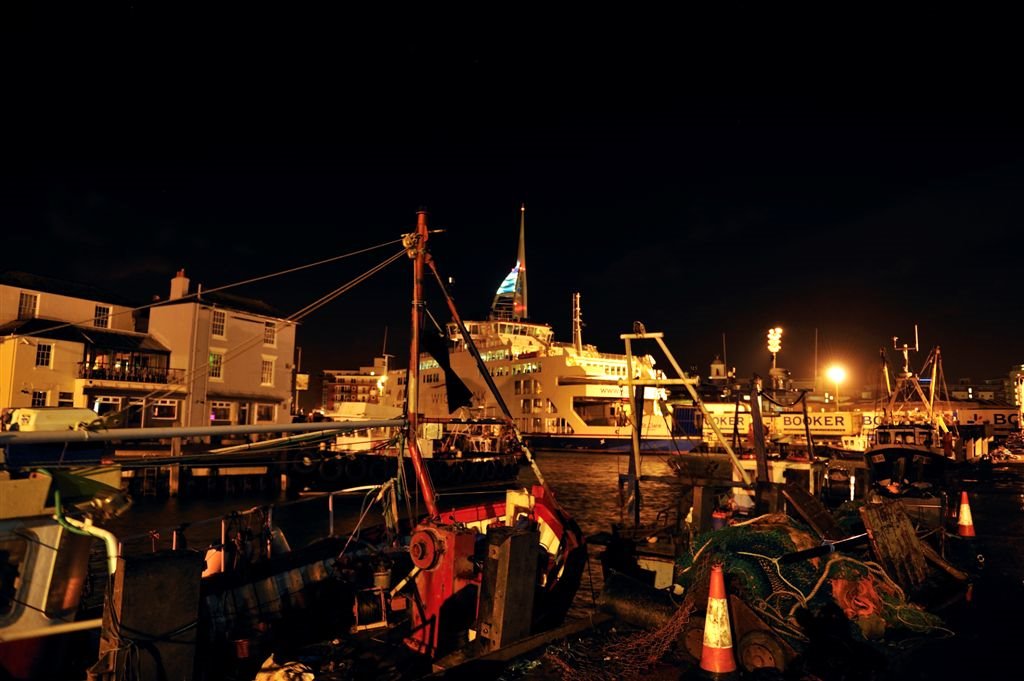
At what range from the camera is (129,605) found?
5.29 meters

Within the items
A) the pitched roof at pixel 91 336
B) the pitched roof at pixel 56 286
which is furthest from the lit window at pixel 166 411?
the pitched roof at pixel 56 286

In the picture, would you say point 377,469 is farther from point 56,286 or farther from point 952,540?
point 952,540

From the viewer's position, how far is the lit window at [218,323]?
43.6 meters

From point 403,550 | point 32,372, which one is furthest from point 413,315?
point 32,372

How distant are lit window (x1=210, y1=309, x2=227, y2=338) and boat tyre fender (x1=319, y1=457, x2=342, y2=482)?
16978 mm

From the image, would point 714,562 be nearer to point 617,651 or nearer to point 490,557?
point 617,651

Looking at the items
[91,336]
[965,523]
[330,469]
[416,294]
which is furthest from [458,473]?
[416,294]

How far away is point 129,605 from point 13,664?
941 mm

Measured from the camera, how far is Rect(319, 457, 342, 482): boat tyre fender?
33250mm

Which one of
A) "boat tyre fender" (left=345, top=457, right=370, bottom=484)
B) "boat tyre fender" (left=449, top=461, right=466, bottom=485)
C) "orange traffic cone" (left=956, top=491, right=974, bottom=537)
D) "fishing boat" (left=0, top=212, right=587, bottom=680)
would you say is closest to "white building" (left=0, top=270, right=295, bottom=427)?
"boat tyre fender" (left=345, top=457, right=370, bottom=484)

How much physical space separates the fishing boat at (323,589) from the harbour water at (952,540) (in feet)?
3.58

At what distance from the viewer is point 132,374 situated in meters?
41.2

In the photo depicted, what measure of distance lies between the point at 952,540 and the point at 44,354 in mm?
46748

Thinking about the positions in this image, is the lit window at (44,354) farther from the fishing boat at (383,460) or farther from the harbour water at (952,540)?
the fishing boat at (383,460)
